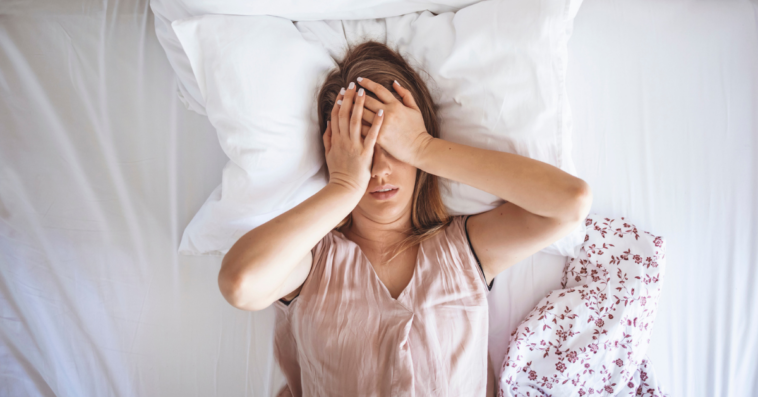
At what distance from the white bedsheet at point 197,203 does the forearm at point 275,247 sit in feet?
1.35

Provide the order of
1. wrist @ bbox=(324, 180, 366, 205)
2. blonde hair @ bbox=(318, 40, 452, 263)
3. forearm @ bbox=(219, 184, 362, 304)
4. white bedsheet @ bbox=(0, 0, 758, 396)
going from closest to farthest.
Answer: forearm @ bbox=(219, 184, 362, 304) → wrist @ bbox=(324, 180, 366, 205) → blonde hair @ bbox=(318, 40, 452, 263) → white bedsheet @ bbox=(0, 0, 758, 396)

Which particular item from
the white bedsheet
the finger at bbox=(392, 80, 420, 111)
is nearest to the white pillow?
the finger at bbox=(392, 80, 420, 111)

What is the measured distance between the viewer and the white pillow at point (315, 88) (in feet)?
3.27

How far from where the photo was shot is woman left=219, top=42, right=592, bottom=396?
2.97 feet

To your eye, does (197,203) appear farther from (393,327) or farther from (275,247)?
(393,327)

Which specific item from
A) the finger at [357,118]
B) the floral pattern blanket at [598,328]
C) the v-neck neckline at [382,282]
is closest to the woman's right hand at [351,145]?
the finger at [357,118]

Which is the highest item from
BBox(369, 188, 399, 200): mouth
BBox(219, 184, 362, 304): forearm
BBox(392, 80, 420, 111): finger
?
BBox(392, 80, 420, 111): finger

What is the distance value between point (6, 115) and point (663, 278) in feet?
6.83

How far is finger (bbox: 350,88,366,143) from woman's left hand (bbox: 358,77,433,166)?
24 mm

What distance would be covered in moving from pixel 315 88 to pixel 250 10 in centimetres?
26

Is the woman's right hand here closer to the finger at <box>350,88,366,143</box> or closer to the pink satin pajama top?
the finger at <box>350,88,366,143</box>

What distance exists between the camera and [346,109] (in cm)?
97

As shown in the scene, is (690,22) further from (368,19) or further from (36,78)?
(36,78)

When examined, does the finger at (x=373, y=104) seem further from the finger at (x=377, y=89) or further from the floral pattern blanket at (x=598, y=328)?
the floral pattern blanket at (x=598, y=328)
